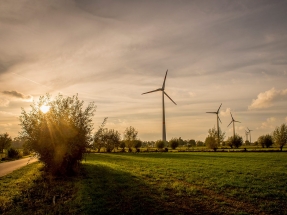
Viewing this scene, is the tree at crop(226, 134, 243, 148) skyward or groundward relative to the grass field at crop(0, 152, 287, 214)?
skyward

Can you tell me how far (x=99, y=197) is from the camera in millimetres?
14930

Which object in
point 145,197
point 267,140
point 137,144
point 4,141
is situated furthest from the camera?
point 137,144

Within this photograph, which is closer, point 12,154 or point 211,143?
point 12,154

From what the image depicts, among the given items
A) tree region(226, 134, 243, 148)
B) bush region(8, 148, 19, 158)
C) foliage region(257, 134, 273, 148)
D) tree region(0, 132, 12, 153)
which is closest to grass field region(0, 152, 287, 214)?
bush region(8, 148, 19, 158)

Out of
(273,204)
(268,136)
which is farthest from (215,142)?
(273,204)

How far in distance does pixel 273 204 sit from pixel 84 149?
1781cm

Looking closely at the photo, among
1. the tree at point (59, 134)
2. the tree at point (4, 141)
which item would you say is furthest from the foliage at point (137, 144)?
the tree at point (59, 134)

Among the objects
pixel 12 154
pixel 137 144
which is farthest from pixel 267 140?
pixel 12 154

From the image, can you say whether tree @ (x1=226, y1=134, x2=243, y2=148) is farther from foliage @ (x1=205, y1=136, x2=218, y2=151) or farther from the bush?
the bush

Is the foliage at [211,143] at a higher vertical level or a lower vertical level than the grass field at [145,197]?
higher

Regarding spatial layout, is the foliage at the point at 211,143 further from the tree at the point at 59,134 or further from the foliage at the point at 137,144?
the tree at the point at 59,134

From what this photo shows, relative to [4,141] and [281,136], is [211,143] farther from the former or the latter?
[4,141]

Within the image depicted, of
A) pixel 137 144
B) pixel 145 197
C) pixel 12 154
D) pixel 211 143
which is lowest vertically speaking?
pixel 145 197

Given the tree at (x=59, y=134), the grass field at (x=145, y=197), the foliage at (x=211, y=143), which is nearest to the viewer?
the grass field at (x=145, y=197)
